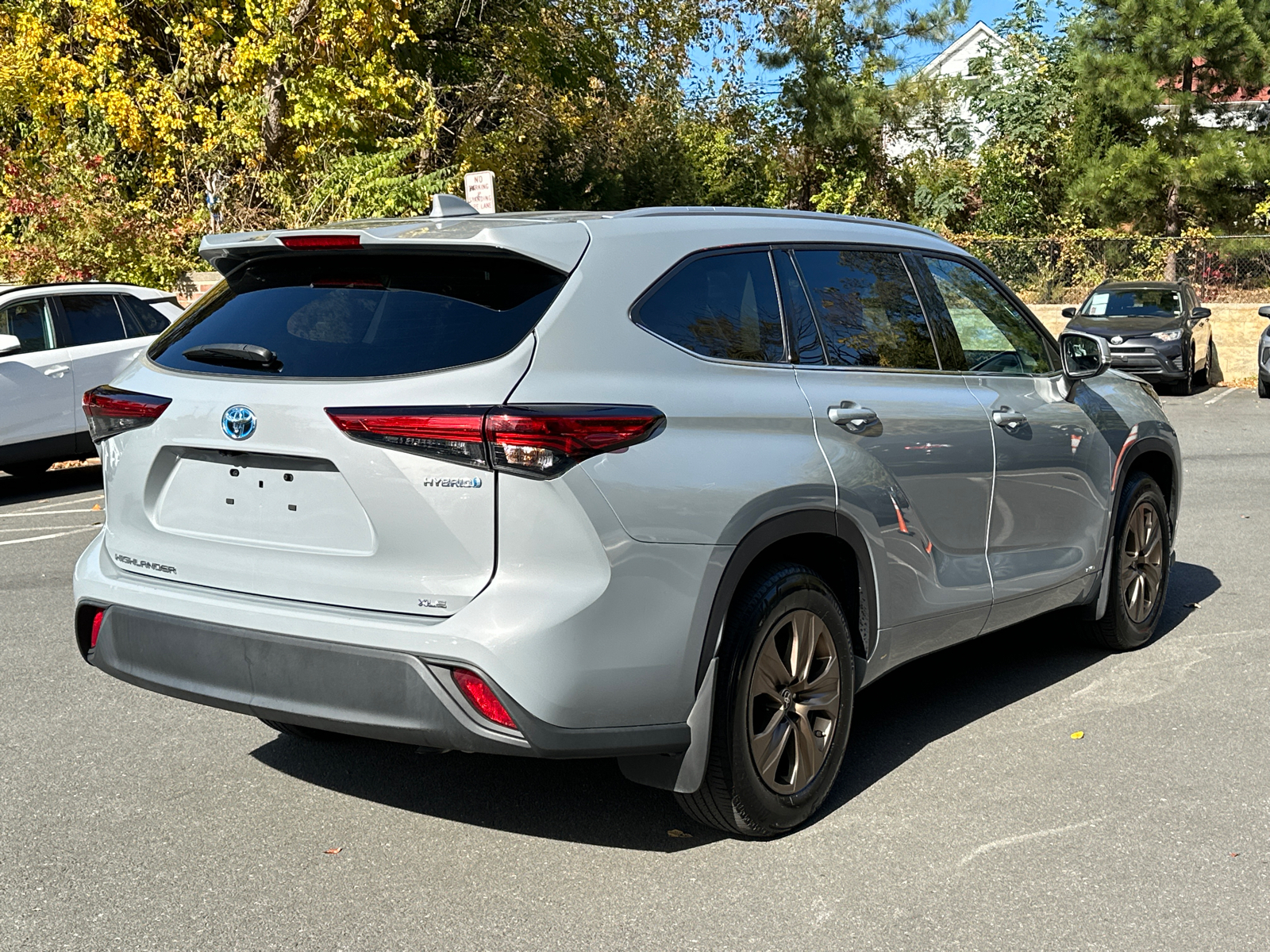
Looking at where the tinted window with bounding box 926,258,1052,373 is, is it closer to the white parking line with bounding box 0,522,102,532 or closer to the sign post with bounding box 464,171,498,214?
the white parking line with bounding box 0,522,102,532

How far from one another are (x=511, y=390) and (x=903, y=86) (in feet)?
105

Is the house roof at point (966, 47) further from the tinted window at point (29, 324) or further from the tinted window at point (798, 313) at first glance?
the tinted window at point (798, 313)

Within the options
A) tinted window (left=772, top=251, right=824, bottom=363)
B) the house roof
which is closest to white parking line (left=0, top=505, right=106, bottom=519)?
tinted window (left=772, top=251, right=824, bottom=363)

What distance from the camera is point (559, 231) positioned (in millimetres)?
3754

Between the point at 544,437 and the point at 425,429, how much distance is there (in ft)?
0.97

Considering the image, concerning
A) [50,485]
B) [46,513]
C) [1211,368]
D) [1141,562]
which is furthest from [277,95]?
[1141,562]

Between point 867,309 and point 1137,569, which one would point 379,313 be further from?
point 1137,569

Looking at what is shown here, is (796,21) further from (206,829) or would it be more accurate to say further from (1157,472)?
(206,829)

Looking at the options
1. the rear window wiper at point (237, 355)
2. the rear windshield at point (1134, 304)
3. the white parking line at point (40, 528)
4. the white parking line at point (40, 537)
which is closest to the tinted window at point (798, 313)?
the rear window wiper at point (237, 355)

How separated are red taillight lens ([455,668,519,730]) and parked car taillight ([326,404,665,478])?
52 cm

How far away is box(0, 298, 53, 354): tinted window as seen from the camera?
12.2 m

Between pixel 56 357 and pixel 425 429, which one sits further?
pixel 56 357

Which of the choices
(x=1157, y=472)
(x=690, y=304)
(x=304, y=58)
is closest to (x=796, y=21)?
(x=304, y=58)

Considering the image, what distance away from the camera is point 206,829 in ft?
13.8
